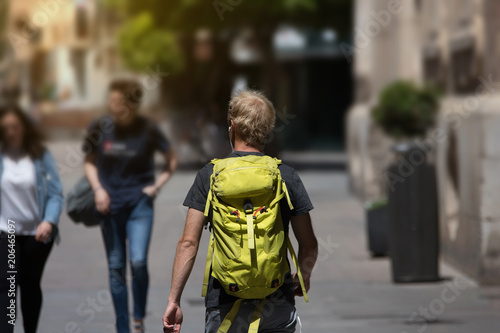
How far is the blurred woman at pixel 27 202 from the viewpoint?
229 inches

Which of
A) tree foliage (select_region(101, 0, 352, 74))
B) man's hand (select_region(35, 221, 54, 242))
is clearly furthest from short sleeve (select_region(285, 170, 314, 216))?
tree foliage (select_region(101, 0, 352, 74))

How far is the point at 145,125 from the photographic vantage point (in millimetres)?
6934

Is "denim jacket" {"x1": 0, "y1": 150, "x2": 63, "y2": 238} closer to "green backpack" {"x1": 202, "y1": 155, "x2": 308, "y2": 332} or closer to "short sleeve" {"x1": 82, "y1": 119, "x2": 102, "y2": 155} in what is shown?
"short sleeve" {"x1": 82, "y1": 119, "x2": 102, "y2": 155}

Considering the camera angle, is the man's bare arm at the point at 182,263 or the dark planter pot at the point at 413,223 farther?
the dark planter pot at the point at 413,223

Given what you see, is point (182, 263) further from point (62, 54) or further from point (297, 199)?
point (62, 54)

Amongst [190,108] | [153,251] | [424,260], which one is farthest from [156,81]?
→ [424,260]

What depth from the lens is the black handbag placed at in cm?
675

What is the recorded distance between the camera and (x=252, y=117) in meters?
3.88

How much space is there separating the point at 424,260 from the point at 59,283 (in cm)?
330

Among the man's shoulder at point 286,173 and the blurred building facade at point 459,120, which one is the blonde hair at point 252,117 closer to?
the man's shoulder at point 286,173

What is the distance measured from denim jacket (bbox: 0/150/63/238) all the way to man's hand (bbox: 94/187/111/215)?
64 cm

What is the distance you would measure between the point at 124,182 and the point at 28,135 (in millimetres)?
1019

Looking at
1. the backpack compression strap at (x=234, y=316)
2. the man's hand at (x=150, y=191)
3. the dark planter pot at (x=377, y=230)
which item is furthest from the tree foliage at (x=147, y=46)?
the backpack compression strap at (x=234, y=316)

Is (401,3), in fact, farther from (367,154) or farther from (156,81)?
(156,81)
